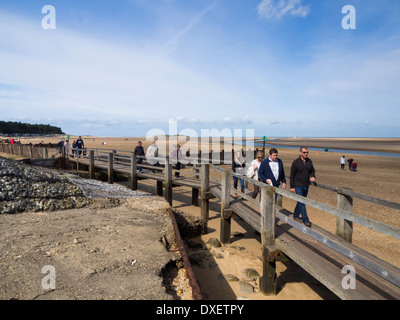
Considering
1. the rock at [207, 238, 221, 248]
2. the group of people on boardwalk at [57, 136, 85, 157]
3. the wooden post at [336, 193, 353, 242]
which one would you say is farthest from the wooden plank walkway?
the group of people on boardwalk at [57, 136, 85, 157]

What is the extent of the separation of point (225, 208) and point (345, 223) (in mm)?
3164

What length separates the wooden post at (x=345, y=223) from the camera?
441 centimetres

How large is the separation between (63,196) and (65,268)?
12.9ft

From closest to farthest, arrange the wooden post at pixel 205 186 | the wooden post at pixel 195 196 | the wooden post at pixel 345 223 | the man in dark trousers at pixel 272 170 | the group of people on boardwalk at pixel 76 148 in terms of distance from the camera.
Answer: the wooden post at pixel 345 223 < the man in dark trousers at pixel 272 170 < the wooden post at pixel 205 186 < the wooden post at pixel 195 196 < the group of people on boardwalk at pixel 76 148

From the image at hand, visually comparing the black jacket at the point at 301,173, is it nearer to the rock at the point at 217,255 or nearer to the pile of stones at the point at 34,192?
the rock at the point at 217,255

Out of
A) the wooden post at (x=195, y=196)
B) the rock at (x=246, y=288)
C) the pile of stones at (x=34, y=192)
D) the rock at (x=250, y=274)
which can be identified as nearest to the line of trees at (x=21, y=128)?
the pile of stones at (x=34, y=192)

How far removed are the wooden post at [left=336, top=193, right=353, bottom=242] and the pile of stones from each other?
6.15 metres

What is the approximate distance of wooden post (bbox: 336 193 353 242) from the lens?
4414mm

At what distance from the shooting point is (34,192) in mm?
6688

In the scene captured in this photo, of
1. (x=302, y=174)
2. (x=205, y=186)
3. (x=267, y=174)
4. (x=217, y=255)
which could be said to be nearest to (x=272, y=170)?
(x=267, y=174)

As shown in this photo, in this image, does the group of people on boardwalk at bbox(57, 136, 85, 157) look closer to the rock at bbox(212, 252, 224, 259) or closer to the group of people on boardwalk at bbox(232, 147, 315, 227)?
the rock at bbox(212, 252, 224, 259)

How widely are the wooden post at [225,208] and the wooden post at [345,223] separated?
2927 mm
